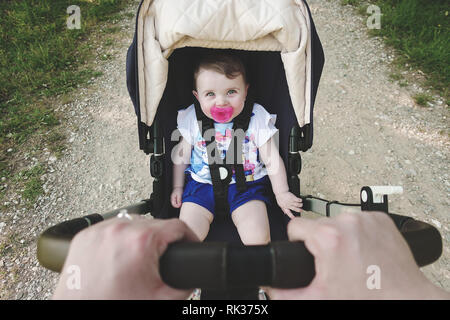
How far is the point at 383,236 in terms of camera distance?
756mm

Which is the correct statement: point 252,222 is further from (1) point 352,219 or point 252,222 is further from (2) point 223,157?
(1) point 352,219

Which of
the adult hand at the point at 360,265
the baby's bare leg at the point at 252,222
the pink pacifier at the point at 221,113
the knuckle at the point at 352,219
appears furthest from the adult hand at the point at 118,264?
the pink pacifier at the point at 221,113

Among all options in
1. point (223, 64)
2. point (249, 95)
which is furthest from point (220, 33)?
point (249, 95)

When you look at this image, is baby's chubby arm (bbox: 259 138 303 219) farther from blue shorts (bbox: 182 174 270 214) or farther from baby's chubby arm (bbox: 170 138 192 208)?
baby's chubby arm (bbox: 170 138 192 208)

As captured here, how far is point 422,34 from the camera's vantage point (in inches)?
144

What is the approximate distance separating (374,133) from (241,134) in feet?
5.82

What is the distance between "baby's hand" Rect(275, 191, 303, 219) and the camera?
1709 mm

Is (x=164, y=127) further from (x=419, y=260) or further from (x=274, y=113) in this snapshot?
(x=419, y=260)

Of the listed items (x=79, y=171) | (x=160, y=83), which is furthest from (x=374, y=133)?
(x=79, y=171)

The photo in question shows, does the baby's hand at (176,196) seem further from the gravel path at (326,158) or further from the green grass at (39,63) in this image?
the green grass at (39,63)

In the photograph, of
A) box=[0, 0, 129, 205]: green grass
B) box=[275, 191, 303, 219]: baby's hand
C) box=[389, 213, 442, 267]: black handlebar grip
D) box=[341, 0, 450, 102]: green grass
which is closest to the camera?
box=[389, 213, 442, 267]: black handlebar grip

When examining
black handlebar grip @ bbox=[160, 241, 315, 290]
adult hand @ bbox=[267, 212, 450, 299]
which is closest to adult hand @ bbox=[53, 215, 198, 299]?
black handlebar grip @ bbox=[160, 241, 315, 290]

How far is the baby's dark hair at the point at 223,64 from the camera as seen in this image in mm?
1615

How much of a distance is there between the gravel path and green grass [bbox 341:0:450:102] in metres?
0.23
